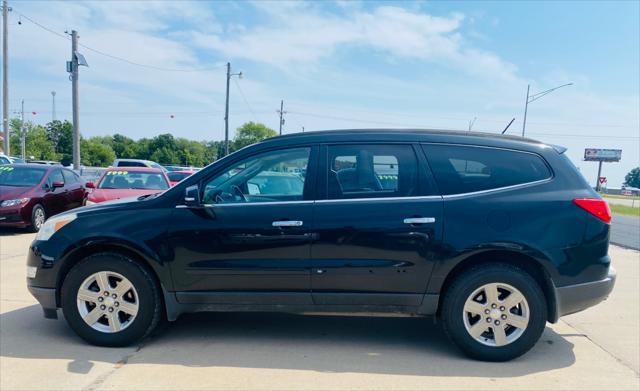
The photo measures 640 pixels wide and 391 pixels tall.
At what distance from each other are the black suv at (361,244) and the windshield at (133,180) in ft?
21.0

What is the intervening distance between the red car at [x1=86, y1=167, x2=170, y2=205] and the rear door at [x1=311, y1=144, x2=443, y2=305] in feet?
22.5

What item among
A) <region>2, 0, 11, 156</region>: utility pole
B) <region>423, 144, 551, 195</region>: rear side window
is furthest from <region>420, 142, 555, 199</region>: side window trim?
<region>2, 0, 11, 156</region>: utility pole

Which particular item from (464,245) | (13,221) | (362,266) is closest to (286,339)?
(362,266)

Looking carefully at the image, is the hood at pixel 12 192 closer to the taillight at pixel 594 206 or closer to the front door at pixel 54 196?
the front door at pixel 54 196

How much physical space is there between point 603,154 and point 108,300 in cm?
7800

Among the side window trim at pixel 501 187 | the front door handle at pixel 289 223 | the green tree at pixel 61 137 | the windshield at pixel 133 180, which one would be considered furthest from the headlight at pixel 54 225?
the green tree at pixel 61 137

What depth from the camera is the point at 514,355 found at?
3.77 metres

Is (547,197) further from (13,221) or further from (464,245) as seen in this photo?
(13,221)

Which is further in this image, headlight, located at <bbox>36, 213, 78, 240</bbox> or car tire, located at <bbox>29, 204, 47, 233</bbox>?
car tire, located at <bbox>29, 204, 47, 233</bbox>

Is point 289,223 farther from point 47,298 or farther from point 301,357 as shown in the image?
point 47,298

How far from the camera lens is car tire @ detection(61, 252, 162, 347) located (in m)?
3.85

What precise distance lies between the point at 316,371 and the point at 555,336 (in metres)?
2.48

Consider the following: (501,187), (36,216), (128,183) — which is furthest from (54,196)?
(501,187)

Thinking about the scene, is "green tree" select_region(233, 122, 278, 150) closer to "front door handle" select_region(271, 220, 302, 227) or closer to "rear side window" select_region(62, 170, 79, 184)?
"rear side window" select_region(62, 170, 79, 184)
